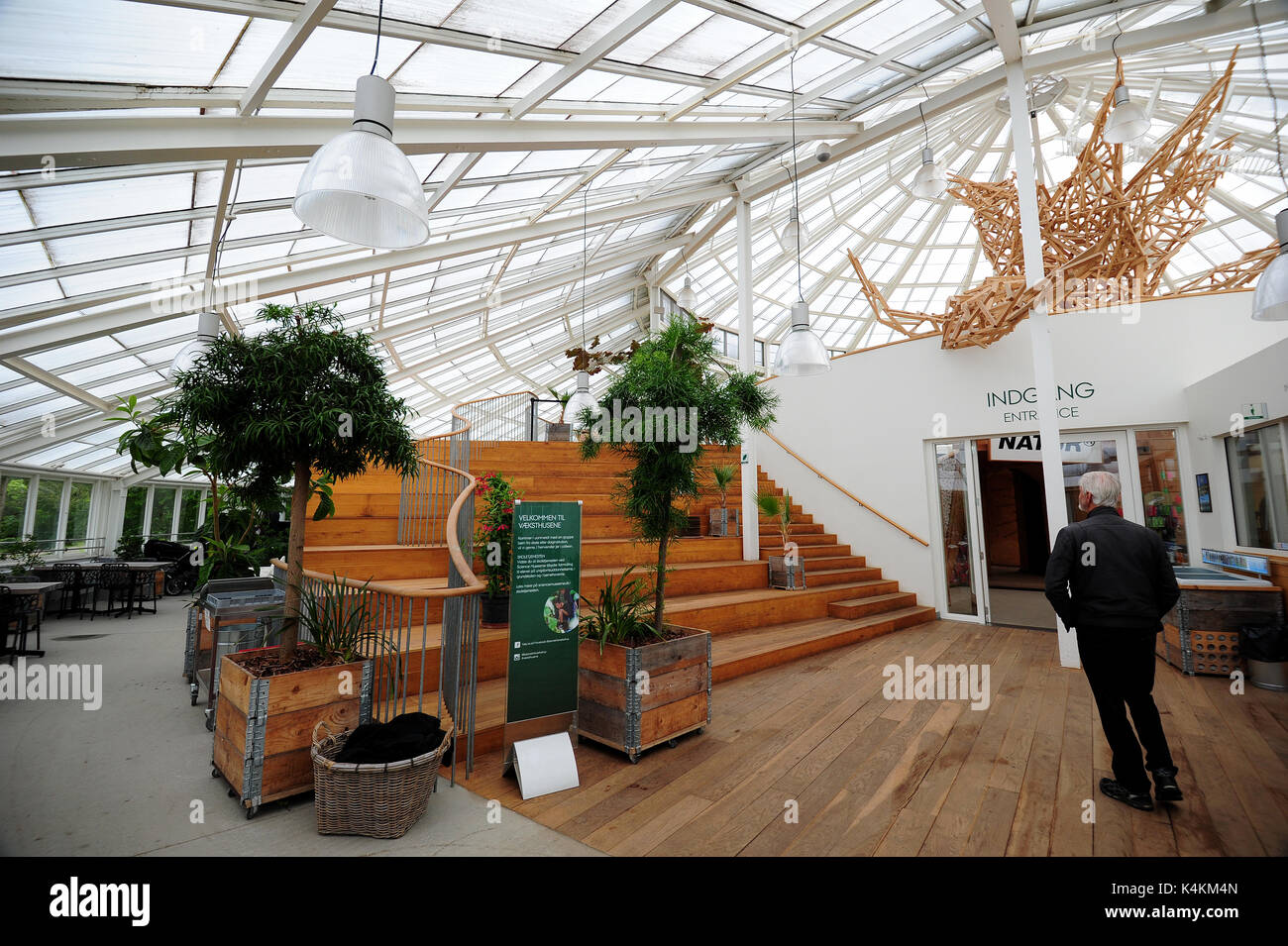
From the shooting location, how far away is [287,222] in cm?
568

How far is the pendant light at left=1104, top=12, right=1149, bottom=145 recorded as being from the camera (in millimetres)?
5805

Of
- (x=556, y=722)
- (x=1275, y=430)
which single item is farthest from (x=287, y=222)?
(x=1275, y=430)

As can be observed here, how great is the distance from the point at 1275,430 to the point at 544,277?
10159mm

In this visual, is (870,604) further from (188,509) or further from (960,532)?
(188,509)

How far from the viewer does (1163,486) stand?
6562 mm

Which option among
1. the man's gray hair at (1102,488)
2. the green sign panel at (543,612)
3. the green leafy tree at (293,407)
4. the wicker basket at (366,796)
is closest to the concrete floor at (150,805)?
the wicker basket at (366,796)

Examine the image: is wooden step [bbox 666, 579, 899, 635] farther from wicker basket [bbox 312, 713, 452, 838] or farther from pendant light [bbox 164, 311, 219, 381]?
pendant light [bbox 164, 311, 219, 381]

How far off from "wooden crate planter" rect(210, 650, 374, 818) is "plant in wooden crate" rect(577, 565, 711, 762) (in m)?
1.29

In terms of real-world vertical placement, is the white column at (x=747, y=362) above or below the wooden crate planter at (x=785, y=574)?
above

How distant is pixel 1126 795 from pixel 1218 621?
3.44 metres

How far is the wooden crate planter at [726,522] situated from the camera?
7.99 metres

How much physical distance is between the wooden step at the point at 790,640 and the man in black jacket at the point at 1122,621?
2.62 m

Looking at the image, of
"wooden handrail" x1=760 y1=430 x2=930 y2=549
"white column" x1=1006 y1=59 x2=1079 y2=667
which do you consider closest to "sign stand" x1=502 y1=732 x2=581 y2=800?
"white column" x1=1006 y1=59 x2=1079 y2=667

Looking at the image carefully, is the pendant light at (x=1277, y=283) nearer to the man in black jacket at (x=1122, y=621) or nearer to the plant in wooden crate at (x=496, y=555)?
the man in black jacket at (x=1122, y=621)
